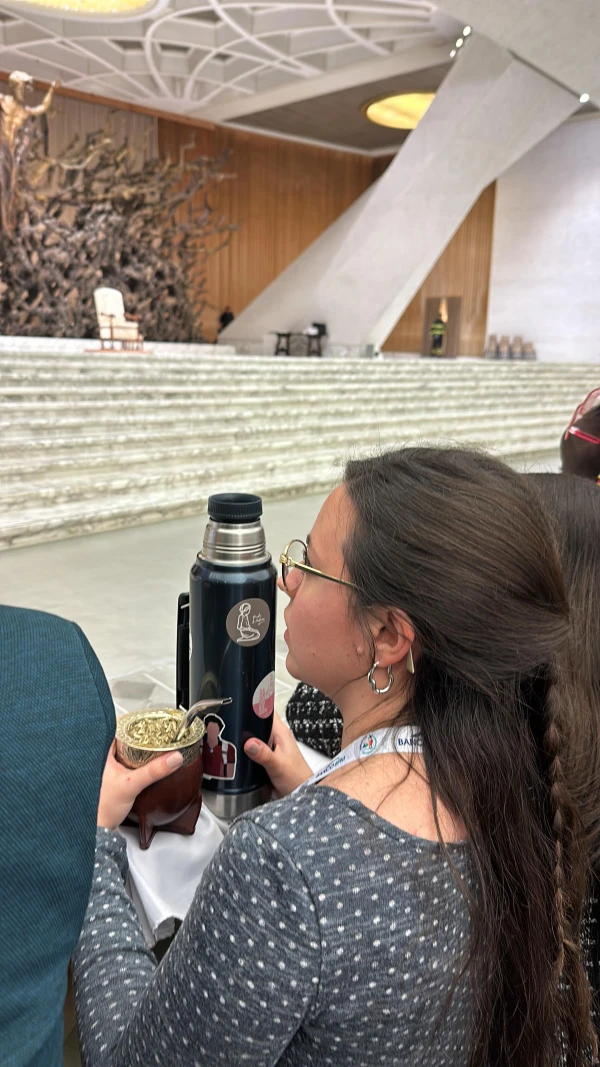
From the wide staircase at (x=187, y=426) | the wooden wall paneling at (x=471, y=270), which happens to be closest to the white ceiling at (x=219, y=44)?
the wide staircase at (x=187, y=426)

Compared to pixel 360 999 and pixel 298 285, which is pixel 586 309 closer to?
pixel 298 285

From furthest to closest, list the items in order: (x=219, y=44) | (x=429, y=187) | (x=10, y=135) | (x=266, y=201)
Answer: (x=266, y=201) → (x=429, y=187) → (x=219, y=44) → (x=10, y=135)

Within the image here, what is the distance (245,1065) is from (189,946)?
113mm

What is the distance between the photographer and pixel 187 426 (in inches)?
256

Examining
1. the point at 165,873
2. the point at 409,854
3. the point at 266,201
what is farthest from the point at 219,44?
the point at 409,854

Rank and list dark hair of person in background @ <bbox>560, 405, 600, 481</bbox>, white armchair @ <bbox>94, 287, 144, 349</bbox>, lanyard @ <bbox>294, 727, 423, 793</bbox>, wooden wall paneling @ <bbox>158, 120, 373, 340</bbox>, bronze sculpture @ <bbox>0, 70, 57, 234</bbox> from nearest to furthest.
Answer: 1. lanyard @ <bbox>294, 727, 423, 793</bbox>
2. dark hair of person in background @ <bbox>560, 405, 600, 481</bbox>
3. bronze sculpture @ <bbox>0, 70, 57, 234</bbox>
4. white armchair @ <bbox>94, 287, 144, 349</bbox>
5. wooden wall paneling @ <bbox>158, 120, 373, 340</bbox>

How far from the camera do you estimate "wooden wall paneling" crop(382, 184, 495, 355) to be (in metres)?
17.3

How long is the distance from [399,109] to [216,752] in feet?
54.4

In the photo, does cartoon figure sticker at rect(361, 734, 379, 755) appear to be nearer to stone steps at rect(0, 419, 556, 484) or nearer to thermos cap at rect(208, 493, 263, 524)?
thermos cap at rect(208, 493, 263, 524)

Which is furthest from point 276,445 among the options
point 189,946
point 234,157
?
point 234,157

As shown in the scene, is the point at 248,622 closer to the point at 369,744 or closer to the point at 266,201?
the point at 369,744

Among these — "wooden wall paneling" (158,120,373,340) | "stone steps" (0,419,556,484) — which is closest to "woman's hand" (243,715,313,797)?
"stone steps" (0,419,556,484)

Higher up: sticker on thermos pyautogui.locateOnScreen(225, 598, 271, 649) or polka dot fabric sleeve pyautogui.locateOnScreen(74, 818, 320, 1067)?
sticker on thermos pyautogui.locateOnScreen(225, 598, 271, 649)

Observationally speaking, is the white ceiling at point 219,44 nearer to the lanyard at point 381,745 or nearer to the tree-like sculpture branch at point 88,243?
the tree-like sculpture branch at point 88,243
